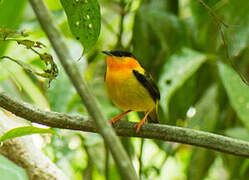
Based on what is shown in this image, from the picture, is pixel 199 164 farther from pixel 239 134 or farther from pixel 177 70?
pixel 177 70

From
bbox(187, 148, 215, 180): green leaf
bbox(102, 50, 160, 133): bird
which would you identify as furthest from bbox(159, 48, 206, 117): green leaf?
bbox(187, 148, 215, 180): green leaf

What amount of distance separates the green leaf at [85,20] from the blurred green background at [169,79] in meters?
1.20

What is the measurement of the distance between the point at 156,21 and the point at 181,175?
2262mm

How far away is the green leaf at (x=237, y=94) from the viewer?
283 centimetres

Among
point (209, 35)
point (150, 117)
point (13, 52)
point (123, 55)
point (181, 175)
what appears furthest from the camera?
point (181, 175)

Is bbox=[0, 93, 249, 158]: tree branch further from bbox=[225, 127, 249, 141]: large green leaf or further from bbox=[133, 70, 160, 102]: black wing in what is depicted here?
bbox=[225, 127, 249, 141]: large green leaf

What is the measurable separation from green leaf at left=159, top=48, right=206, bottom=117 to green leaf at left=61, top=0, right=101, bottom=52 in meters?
1.38

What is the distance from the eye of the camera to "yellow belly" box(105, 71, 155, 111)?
2865 millimetres

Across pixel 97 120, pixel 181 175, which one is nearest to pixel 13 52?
pixel 97 120

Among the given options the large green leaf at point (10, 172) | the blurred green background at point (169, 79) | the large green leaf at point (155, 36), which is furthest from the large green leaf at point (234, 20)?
the large green leaf at point (10, 172)

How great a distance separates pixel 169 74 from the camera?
3029mm

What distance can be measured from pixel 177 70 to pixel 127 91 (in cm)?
43

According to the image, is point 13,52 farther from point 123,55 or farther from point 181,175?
point 181,175

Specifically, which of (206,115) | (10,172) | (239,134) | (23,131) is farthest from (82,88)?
(206,115)
